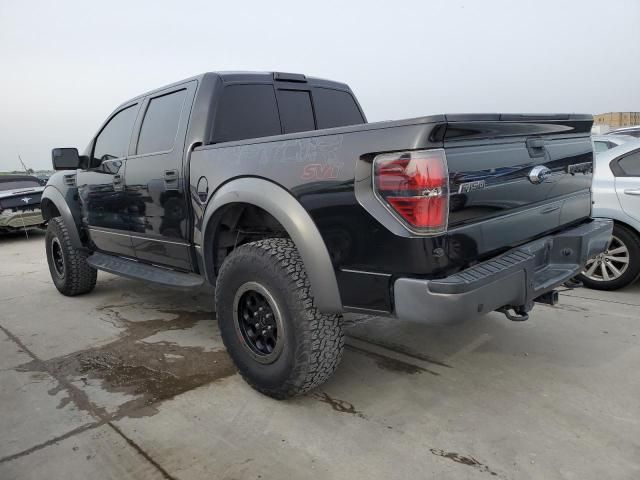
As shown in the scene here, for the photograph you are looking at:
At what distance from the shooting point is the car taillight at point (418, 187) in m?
2.02

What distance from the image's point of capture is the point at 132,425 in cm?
256

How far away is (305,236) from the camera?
7.93 feet

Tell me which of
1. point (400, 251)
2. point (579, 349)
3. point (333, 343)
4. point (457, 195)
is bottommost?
point (579, 349)

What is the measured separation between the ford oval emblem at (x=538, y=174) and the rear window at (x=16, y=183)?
37.5 feet

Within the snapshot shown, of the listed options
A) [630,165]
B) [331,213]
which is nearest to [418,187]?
[331,213]

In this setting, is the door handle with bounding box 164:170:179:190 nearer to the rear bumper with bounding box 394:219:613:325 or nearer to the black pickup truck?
the black pickup truck

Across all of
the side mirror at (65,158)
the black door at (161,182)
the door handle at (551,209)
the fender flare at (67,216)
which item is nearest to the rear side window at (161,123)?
the black door at (161,182)

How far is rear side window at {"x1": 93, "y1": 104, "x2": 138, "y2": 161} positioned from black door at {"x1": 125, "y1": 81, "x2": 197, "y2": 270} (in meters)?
0.24

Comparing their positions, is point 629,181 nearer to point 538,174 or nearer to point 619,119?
point 538,174

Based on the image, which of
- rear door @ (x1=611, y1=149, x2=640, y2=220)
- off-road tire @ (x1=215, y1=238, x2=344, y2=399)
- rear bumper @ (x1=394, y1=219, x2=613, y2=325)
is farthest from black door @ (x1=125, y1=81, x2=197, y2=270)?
rear door @ (x1=611, y1=149, x2=640, y2=220)

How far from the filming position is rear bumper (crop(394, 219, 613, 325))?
2.05 metres

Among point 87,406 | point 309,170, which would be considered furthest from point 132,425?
point 309,170

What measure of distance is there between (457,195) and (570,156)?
127cm

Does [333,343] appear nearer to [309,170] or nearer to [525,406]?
[309,170]
